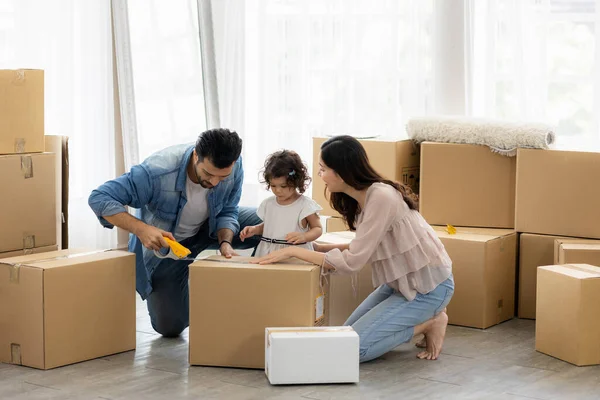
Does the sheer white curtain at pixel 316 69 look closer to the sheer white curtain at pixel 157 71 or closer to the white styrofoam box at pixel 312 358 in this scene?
the sheer white curtain at pixel 157 71

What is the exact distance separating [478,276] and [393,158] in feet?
2.13

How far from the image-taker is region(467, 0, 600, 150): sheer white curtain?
12.9 feet

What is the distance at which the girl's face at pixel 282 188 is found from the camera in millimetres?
3057

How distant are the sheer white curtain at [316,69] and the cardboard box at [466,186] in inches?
22.3

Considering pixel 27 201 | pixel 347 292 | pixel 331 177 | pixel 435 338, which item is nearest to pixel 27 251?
pixel 27 201

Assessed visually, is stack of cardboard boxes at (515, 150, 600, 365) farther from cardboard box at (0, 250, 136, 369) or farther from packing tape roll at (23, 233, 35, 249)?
packing tape roll at (23, 233, 35, 249)

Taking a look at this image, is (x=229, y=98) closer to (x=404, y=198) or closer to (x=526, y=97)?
(x=526, y=97)

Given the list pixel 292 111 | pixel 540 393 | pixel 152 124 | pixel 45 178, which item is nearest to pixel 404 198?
pixel 540 393

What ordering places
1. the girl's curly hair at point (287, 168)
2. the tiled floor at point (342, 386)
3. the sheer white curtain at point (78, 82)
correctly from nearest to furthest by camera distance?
the tiled floor at point (342, 386) → the girl's curly hair at point (287, 168) → the sheer white curtain at point (78, 82)

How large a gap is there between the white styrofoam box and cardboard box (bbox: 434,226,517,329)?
0.89 meters

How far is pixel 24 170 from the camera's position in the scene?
3105mm

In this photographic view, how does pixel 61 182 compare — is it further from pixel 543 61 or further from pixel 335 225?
pixel 543 61

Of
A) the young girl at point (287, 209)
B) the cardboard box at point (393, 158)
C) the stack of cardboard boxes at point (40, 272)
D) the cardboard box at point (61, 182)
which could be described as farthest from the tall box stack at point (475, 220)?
the cardboard box at point (61, 182)

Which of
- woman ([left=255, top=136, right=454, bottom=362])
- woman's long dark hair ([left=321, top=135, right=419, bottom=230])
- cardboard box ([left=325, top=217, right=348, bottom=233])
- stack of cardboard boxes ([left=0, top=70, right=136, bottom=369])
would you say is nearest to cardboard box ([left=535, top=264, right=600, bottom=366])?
woman ([left=255, top=136, right=454, bottom=362])
